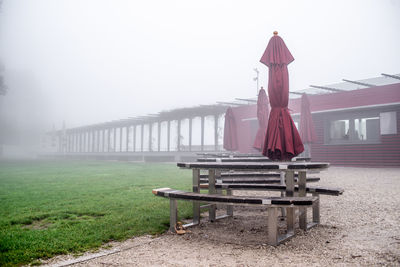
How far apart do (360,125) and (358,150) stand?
1.31 m

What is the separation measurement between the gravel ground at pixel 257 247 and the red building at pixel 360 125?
39.1 ft

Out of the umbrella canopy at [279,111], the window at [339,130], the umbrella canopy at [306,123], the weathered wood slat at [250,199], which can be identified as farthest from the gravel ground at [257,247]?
the window at [339,130]

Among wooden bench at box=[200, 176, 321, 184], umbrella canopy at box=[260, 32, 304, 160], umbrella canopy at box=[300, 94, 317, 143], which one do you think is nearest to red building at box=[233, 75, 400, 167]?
umbrella canopy at box=[300, 94, 317, 143]

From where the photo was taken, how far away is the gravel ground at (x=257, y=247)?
2768 mm

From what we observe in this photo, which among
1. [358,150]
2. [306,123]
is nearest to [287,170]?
[306,123]

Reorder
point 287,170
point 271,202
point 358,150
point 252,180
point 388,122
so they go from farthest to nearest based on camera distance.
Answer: point 358,150
point 388,122
point 252,180
point 287,170
point 271,202

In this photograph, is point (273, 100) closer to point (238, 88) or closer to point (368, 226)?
point (368, 226)

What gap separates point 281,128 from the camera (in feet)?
13.9

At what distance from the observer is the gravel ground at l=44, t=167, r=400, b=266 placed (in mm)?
2768

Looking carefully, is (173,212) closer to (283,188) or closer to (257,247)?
(257,247)

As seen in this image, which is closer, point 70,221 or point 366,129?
point 70,221

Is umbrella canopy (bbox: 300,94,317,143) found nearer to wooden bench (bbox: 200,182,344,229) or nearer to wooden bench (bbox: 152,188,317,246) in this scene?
wooden bench (bbox: 200,182,344,229)

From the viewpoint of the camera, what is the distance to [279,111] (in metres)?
4.34

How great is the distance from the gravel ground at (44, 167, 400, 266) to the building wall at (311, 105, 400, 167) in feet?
38.7
